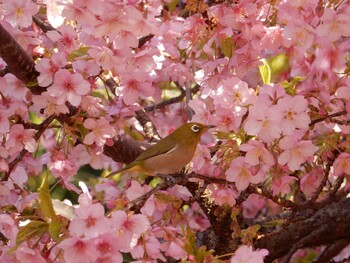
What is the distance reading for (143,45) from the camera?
9.12ft

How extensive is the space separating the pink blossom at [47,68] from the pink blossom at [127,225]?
0.69 meters

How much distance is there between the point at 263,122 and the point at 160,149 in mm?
626

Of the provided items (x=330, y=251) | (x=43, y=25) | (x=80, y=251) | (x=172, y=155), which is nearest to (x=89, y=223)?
(x=80, y=251)

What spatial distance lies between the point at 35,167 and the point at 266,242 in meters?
0.98

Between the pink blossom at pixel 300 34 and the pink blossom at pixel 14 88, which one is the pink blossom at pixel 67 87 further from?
the pink blossom at pixel 300 34

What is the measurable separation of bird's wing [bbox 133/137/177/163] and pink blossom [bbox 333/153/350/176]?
0.58 metres

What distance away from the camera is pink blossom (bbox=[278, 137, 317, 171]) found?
2.47 metres

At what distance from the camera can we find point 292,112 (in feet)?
7.88

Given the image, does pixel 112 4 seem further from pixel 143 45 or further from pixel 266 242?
pixel 266 242

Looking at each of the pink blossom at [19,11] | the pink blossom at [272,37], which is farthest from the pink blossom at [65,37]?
the pink blossom at [272,37]

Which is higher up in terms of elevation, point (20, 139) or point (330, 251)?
point (20, 139)

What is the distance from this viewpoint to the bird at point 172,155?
9.36 ft

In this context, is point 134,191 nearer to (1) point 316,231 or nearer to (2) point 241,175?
(2) point 241,175

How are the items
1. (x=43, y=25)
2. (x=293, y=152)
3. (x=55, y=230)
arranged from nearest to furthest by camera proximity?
1. (x=55, y=230)
2. (x=293, y=152)
3. (x=43, y=25)
